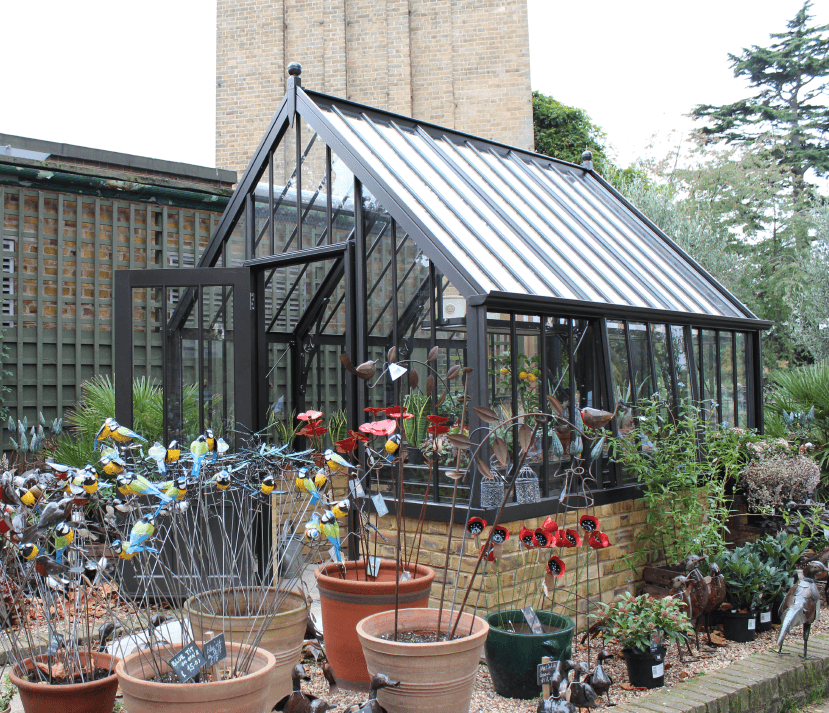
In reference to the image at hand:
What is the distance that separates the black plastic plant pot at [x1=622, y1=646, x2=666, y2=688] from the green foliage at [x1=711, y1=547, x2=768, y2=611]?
0.94m

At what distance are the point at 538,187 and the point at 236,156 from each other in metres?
12.5

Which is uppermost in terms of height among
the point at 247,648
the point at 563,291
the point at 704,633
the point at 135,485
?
the point at 563,291

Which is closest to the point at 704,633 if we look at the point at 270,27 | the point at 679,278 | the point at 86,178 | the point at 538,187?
the point at 679,278

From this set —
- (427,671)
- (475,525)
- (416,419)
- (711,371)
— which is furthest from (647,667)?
(711,371)

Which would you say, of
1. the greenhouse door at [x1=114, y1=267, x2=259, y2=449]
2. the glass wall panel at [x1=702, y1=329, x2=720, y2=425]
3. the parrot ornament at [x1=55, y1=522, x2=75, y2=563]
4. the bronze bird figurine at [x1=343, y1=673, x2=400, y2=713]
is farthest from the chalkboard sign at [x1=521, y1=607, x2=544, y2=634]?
the glass wall panel at [x1=702, y1=329, x2=720, y2=425]

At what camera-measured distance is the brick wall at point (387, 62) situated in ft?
54.6

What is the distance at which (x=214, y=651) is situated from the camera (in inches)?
96.7

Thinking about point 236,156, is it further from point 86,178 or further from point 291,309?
point 291,309

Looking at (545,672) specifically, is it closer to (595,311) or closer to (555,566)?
(555,566)

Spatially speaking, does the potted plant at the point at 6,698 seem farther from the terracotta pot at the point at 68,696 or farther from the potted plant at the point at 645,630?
the potted plant at the point at 645,630

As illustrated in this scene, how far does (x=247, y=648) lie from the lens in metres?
2.73

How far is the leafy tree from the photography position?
24.0 metres

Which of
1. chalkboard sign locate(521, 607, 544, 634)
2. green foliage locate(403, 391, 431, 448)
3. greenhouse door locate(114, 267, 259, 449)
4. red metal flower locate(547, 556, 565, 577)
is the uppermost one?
greenhouse door locate(114, 267, 259, 449)

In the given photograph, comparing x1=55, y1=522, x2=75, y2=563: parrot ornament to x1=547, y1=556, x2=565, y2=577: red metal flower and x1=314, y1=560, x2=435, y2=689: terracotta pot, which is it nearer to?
x1=314, y1=560, x2=435, y2=689: terracotta pot
